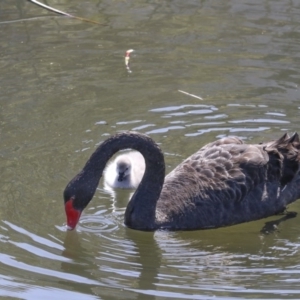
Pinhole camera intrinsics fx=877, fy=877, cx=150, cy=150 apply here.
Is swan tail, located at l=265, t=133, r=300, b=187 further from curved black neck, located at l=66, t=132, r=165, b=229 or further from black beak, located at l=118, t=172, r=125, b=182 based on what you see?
black beak, located at l=118, t=172, r=125, b=182

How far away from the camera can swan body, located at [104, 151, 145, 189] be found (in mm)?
7166

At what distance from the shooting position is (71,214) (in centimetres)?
592

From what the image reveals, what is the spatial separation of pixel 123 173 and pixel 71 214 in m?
1.30

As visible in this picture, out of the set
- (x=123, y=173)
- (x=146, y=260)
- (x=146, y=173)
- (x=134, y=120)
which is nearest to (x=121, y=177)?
(x=123, y=173)

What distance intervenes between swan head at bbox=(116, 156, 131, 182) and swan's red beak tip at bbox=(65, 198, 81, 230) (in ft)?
4.06

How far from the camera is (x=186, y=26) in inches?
421

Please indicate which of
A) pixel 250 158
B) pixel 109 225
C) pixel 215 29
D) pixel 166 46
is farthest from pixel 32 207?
pixel 215 29

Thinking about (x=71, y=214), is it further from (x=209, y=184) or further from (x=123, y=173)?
(x=123, y=173)

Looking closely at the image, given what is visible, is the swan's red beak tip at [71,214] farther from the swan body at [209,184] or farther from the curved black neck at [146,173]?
the curved black neck at [146,173]

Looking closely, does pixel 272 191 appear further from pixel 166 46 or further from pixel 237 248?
pixel 166 46

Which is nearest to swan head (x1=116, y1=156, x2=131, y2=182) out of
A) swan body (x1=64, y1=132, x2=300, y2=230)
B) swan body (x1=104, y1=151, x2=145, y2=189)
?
swan body (x1=104, y1=151, x2=145, y2=189)

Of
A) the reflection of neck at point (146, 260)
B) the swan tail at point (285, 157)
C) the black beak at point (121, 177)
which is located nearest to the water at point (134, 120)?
the reflection of neck at point (146, 260)

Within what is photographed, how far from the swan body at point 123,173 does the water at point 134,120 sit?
0.13 meters

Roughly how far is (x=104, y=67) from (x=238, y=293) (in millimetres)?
4633
